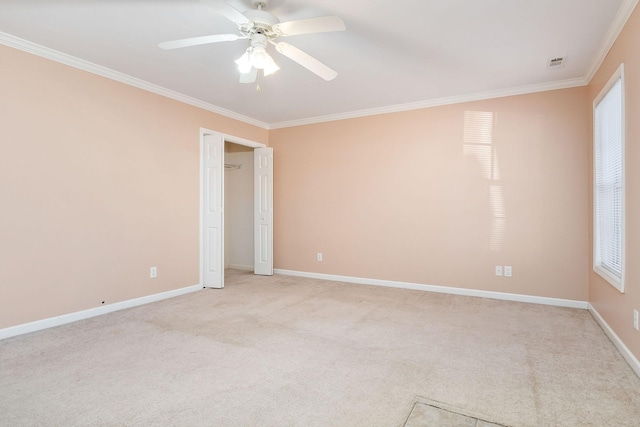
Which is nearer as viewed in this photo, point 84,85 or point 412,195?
point 84,85

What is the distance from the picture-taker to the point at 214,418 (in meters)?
1.79

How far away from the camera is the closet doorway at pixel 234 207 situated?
15.5 ft

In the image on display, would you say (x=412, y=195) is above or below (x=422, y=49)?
below

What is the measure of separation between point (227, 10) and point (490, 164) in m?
3.47

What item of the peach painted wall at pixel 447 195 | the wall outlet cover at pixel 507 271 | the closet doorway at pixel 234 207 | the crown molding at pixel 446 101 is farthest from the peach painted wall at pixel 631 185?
the closet doorway at pixel 234 207

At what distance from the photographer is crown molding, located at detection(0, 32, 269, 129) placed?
293 cm

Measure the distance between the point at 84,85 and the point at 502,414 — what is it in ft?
14.3

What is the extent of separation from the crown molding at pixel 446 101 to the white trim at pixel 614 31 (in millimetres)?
348

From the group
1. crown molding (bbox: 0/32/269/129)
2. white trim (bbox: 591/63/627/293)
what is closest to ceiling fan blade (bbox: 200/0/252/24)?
crown molding (bbox: 0/32/269/129)

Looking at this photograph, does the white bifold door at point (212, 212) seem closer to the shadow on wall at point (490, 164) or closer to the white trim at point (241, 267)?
the white trim at point (241, 267)

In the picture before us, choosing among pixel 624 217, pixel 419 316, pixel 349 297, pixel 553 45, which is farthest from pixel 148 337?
pixel 553 45

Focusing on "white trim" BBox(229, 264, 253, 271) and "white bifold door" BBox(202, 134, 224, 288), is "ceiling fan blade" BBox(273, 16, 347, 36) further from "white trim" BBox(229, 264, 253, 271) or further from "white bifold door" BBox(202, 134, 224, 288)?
"white trim" BBox(229, 264, 253, 271)

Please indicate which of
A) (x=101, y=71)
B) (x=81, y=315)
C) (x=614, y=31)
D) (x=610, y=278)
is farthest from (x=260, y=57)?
(x=610, y=278)

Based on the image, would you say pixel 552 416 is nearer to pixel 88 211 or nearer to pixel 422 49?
pixel 422 49
